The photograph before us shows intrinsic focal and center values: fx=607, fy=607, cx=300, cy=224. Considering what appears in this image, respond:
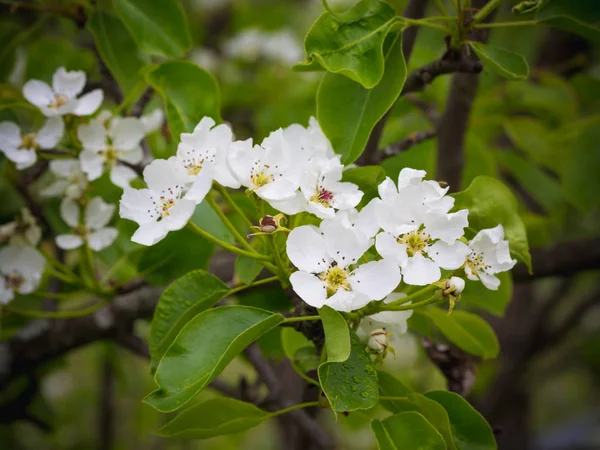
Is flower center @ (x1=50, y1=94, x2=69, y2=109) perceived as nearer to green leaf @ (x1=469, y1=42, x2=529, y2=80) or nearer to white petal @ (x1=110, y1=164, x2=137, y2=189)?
white petal @ (x1=110, y1=164, x2=137, y2=189)

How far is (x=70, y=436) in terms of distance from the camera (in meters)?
2.79

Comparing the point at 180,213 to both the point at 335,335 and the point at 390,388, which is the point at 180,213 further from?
the point at 390,388

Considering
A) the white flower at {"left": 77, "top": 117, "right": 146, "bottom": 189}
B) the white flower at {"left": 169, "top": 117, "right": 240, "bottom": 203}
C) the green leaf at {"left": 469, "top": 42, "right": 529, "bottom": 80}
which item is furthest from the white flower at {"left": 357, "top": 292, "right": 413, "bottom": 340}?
the white flower at {"left": 77, "top": 117, "right": 146, "bottom": 189}

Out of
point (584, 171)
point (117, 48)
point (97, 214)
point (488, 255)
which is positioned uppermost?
point (117, 48)

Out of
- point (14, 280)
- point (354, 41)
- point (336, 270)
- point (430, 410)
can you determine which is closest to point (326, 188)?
point (336, 270)

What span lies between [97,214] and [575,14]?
89 centimetres

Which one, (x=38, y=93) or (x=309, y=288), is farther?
(x=38, y=93)

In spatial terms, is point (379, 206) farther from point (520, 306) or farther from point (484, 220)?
point (520, 306)

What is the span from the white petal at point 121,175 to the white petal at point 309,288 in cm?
45

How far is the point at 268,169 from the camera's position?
80cm

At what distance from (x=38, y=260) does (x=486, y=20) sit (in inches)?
36.1

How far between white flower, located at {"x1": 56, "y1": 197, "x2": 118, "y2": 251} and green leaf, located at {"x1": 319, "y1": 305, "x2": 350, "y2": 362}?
1.77 ft

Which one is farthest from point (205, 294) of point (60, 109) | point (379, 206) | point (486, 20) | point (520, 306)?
point (520, 306)

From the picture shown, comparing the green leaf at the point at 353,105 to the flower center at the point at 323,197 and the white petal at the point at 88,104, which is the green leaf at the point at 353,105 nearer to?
the flower center at the point at 323,197
